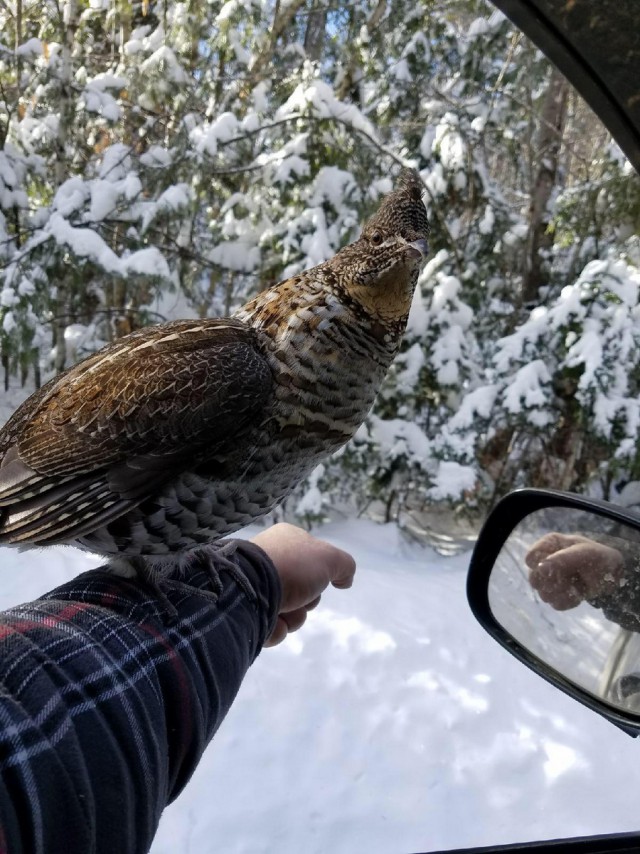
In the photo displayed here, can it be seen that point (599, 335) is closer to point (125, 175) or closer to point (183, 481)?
point (125, 175)

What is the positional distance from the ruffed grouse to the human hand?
347 millimetres

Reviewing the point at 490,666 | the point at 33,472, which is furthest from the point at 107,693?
the point at 490,666

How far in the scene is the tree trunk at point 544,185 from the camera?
22.0 ft

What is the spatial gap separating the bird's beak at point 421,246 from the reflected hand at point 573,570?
74 centimetres

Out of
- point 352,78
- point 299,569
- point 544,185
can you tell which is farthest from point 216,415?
point 544,185

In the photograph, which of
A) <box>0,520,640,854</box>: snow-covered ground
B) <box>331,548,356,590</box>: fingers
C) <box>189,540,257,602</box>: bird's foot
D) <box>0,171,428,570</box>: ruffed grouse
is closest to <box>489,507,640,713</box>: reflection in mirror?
<box>331,548,356,590</box>: fingers

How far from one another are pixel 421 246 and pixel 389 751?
7.81 feet

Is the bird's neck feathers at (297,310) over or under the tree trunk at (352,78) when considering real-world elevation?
under

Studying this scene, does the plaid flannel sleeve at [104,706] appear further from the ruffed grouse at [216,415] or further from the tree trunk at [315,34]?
the tree trunk at [315,34]

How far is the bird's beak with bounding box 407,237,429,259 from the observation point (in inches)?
53.7

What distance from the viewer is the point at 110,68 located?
6.76 m

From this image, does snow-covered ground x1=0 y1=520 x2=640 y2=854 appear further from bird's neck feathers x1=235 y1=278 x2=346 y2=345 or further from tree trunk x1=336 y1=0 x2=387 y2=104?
tree trunk x1=336 y1=0 x2=387 y2=104

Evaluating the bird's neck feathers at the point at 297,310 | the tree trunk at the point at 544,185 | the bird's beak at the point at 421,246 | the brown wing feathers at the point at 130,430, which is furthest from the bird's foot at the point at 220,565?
the tree trunk at the point at 544,185

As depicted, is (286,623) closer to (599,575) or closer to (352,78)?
(599,575)
